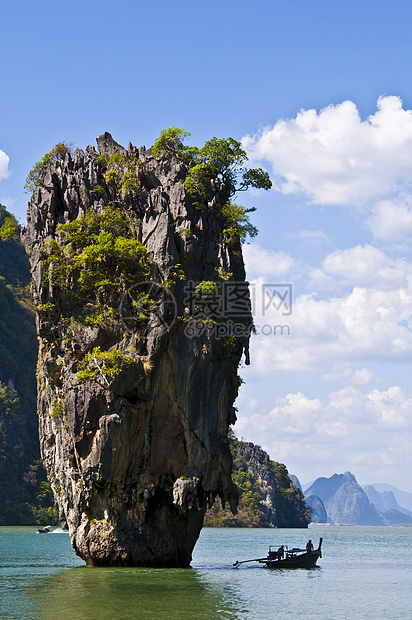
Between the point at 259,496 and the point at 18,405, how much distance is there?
42.3 m

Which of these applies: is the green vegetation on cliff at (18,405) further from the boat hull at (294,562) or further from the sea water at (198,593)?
the sea water at (198,593)

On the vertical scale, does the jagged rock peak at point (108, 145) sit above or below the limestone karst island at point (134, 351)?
above

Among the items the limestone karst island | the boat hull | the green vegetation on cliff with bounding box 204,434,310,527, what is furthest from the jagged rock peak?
the green vegetation on cliff with bounding box 204,434,310,527

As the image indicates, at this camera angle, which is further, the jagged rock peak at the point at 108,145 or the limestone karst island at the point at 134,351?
the jagged rock peak at the point at 108,145

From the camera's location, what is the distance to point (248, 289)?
107 feet

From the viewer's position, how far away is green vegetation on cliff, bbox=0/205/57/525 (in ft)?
292

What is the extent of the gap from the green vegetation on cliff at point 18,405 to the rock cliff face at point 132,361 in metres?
49.9

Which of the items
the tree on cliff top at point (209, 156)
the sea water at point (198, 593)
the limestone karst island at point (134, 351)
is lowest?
the sea water at point (198, 593)

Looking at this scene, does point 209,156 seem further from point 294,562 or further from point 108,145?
point 294,562

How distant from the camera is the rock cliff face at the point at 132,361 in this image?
27.7 metres

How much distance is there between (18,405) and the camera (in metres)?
98.8

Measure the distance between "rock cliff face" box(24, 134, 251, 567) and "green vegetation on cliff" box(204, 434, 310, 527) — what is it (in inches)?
3232

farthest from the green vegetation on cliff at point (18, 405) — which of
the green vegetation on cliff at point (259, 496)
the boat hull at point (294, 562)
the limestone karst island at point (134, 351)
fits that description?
the limestone karst island at point (134, 351)

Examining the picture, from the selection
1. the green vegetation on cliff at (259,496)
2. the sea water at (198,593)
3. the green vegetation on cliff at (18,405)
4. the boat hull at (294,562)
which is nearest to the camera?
the sea water at (198,593)
